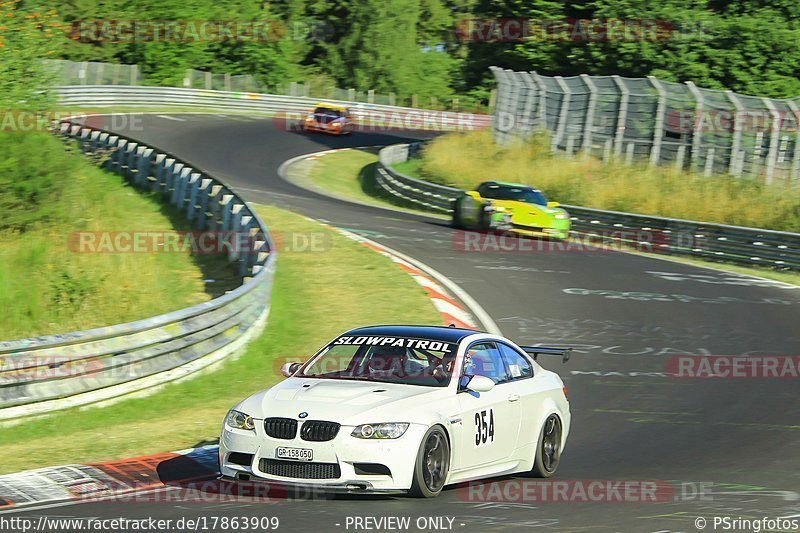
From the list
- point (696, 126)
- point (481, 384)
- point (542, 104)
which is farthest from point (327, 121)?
point (481, 384)

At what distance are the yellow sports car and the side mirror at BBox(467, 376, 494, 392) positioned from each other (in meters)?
18.1

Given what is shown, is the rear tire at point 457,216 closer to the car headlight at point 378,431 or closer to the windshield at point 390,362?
the windshield at point 390,362

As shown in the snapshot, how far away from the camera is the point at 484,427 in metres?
9.11

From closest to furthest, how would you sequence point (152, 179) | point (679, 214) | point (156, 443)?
point (156, 443), point (152, 179), point (679, 214)

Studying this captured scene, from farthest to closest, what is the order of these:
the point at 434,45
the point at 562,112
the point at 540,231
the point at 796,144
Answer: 1. the point at 434,45
2. the point at 562,112
3. the point at 796,144
4. the point at 540,231

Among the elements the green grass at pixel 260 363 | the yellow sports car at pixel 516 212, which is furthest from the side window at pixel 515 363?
the yellow sports car at pixel 516 212

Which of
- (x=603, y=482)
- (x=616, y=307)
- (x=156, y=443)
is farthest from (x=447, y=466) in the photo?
(x=616, y=307)

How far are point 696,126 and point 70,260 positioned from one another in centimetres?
2120

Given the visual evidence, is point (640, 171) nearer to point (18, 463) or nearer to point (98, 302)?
point (98, 302)

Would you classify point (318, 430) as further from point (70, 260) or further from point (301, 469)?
point (70, 260)

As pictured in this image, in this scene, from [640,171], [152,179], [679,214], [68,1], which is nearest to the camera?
[152,179]

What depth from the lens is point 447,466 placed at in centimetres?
862

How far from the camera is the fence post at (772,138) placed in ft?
105

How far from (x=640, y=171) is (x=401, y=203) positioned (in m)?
7.60
